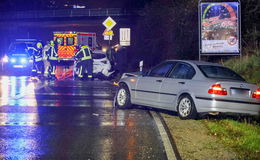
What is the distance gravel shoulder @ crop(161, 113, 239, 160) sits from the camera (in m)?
7.95

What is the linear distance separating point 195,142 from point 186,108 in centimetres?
285

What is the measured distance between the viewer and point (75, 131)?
10.1 meters

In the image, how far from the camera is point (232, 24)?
65.1 ft

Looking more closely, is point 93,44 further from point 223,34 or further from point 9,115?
point 9,115

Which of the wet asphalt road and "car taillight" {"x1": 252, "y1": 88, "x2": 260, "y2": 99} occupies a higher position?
"car taillight" {"x1": 252, "y1": 88, "x2": 260, "y2": 99}

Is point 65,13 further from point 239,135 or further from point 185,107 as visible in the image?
point 239,135

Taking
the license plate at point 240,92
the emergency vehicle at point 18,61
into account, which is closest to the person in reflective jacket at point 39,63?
the emergency vehicle at point 18,61

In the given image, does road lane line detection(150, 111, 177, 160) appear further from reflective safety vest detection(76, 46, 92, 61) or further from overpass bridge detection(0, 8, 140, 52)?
overpass bridge detection(0, 8, 140, 52)

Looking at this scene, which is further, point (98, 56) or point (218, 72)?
point (98, 56)

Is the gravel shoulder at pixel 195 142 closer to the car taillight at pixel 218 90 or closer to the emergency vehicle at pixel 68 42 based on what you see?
the car taillight at pixel 218 90

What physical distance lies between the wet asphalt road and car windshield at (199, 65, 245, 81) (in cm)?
178

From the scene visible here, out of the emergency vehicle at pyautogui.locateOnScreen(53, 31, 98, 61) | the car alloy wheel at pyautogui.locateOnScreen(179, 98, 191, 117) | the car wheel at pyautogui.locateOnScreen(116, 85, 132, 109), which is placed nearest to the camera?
the car alloy wheel at pyautogui.locateOnScreen(179, 98, 191, 117)

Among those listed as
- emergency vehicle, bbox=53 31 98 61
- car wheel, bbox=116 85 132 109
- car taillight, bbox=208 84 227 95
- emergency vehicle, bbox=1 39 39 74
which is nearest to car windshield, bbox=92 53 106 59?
emergency vehicle, bbox=53 31 98 61

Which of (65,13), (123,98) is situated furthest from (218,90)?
(65,13)
